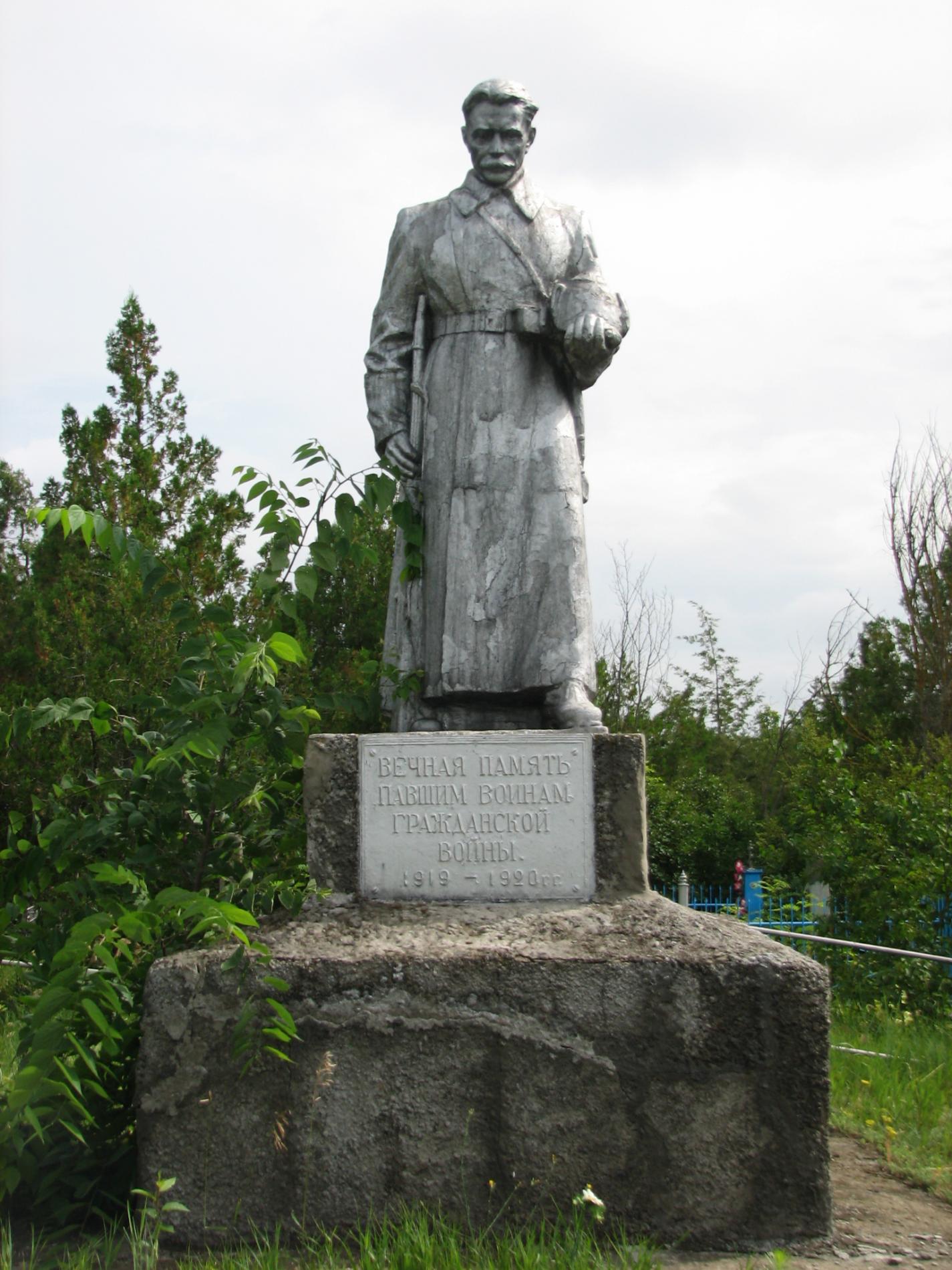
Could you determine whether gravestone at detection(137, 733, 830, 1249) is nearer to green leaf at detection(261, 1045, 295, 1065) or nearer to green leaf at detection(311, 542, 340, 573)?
green leaf at detection(261, 1045, 295, 1065)

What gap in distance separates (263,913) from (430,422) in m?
1.73

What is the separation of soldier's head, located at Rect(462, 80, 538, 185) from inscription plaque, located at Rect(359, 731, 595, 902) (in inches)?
77.6

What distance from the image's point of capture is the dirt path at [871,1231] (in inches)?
120

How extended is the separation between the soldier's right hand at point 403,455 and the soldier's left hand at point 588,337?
633 millimetres

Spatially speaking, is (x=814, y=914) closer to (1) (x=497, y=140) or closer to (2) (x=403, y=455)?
(2) (x=403, y=455)

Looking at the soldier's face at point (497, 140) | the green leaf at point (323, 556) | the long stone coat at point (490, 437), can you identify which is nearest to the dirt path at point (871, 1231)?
the long stone coat at point (490, 437)

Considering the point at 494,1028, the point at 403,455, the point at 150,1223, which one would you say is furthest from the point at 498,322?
the point at 150,1223

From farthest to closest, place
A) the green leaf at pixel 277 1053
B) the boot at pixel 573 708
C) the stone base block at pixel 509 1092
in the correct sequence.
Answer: the boot at pixel 573 708, the stone base block at pixel 509 1092, the green leaf at pixel 277 1053

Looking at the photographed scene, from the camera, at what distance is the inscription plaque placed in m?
3.62

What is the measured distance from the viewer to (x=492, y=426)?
4.21 meters

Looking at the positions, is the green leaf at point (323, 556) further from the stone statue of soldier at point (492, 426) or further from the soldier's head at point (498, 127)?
the soldier's head at point (498, 127)

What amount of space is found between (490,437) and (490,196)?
0.85 metres

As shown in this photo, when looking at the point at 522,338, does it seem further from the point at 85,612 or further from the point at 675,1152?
the point at 85,612

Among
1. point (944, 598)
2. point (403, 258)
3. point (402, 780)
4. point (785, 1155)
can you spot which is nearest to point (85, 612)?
point (403, 258)
